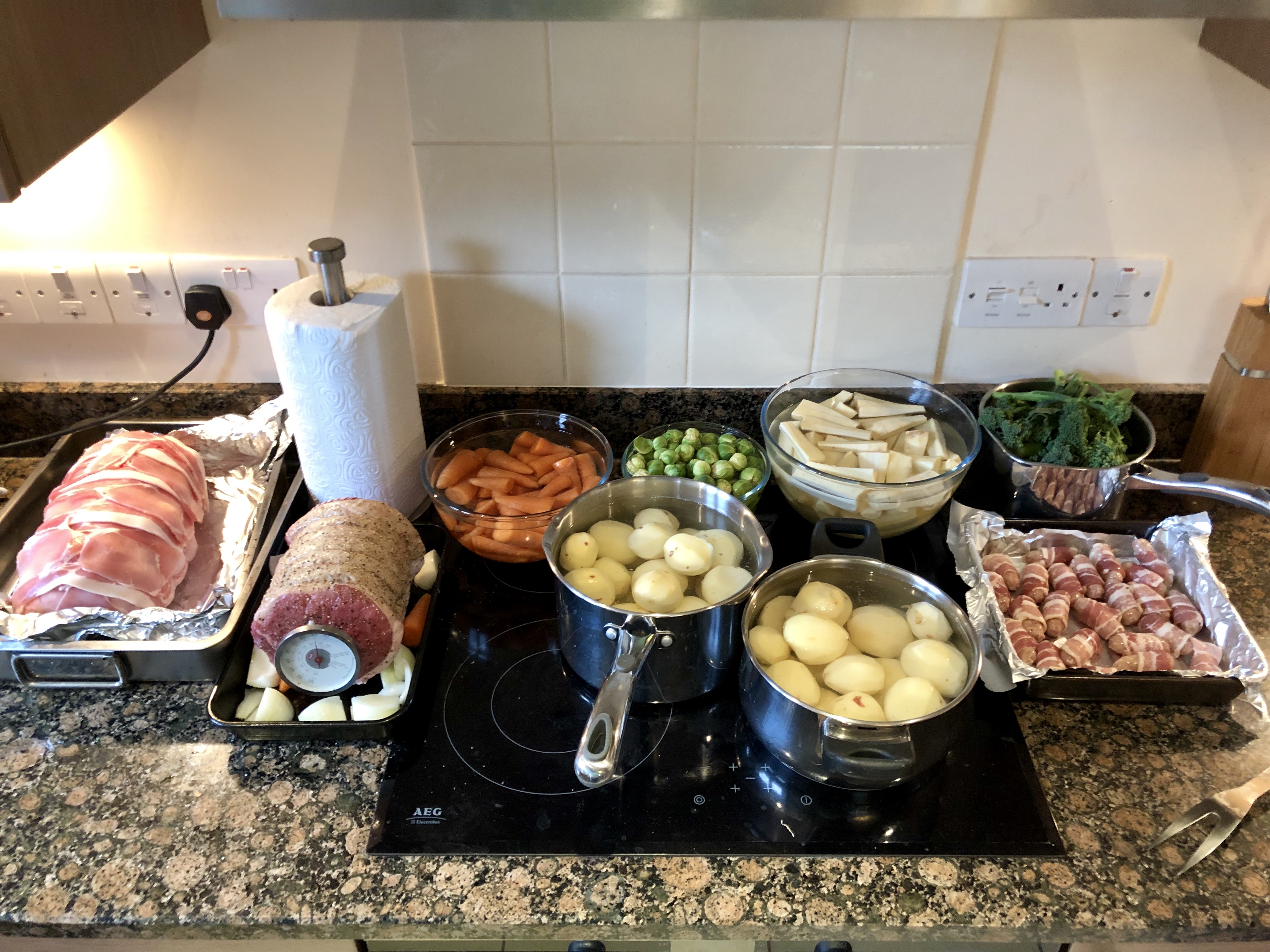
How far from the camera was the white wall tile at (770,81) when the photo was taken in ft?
3.26

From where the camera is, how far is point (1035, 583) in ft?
3.30

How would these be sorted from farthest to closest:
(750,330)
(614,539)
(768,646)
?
(750,330), (614,539), (768,646)

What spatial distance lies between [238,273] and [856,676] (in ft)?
2.89

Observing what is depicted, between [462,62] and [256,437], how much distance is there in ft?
1.76

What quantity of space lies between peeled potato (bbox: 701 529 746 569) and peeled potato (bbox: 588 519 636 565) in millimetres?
81

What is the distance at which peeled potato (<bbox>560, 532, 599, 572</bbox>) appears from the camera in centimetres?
95

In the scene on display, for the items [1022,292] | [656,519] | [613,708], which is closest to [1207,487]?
[1022,292]

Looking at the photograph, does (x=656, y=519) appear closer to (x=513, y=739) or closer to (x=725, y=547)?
(x=725, y=547)

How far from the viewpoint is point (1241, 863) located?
0.81 meters

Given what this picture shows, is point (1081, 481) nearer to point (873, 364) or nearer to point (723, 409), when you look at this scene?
point (873, 364)

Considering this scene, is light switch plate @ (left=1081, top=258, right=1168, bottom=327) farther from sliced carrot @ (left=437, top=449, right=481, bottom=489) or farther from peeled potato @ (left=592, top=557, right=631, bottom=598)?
sliced carrot @ (left=437, top=449, right=481, bottom=489)


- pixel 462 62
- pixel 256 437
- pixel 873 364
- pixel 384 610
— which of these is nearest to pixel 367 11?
pixel 462 62

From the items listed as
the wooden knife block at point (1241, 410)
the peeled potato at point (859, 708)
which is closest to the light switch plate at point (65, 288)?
the peeled potato at point (859, 708)

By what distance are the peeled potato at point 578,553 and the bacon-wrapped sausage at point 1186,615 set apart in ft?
2.04
